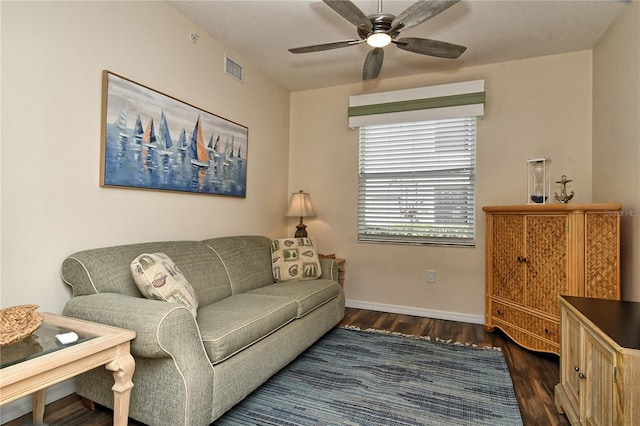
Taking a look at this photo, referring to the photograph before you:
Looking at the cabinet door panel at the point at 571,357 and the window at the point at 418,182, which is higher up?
the window at the point at 418,182

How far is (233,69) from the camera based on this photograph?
3250 mm

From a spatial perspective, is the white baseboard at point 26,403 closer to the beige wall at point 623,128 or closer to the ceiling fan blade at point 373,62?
the ceiling fan blade at point 373,62

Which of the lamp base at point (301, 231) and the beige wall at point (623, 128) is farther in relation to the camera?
the lamp base at point (301, 231)

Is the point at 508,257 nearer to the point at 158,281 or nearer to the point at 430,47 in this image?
the point at 430,47

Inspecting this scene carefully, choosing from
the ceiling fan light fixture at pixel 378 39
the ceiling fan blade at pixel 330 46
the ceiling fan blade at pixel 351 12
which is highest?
the ceiling fan blade at pixel 351 12

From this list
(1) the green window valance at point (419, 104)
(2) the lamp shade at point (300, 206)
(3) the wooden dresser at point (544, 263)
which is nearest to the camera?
(3) the wooden dresser at point (544, 263)

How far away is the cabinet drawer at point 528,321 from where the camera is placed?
2.52 m

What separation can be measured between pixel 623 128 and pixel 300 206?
290cm

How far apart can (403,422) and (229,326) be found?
1.04 meters

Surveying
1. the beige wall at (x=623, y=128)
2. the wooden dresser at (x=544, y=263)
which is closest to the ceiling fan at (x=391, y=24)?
the beige wall at (x=623, y=128)

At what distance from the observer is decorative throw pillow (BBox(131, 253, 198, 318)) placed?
1.77 meters

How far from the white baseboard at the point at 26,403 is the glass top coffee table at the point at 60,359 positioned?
0.21m

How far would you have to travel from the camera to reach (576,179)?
3.15 m

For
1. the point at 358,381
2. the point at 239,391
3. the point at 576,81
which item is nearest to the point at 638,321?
the point at 358,381
